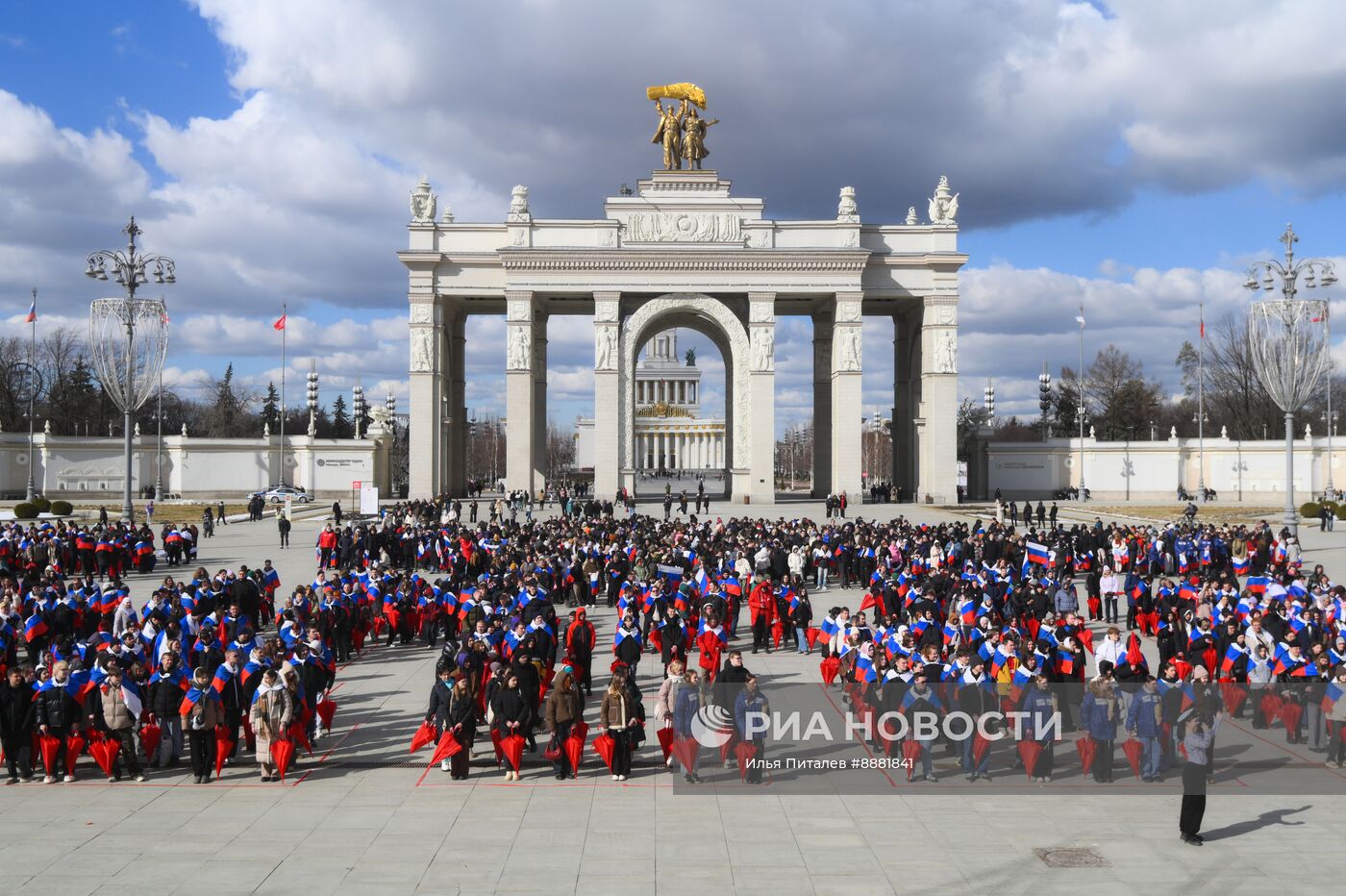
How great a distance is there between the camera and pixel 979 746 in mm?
10477

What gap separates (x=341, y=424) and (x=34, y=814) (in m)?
91.1

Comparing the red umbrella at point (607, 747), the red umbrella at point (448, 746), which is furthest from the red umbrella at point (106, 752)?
the red umbrella at point (607, 747)

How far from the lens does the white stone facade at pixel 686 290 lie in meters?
49.7

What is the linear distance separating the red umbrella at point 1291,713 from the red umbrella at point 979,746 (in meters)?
3.95

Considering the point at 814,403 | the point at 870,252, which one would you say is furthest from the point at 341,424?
the point at 870,252

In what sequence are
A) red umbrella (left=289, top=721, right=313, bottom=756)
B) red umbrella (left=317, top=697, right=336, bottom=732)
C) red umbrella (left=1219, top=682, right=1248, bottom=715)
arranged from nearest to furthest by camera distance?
red umbrella (left=289, top=721, right=313, bottom=756) → red umbrella (left=317, top=697, right=336, bottom=732) → red umbrella (left=1219, top=682, right=1248, bottom=715)

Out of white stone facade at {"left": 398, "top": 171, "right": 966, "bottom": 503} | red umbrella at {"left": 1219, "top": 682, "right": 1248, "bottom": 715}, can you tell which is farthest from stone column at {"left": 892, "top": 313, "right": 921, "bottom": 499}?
red umbrella at {"left": 1219, "top": 682, "right": 1248, "bottom": 715}

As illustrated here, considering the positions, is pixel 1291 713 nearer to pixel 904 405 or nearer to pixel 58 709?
pixel 58 709

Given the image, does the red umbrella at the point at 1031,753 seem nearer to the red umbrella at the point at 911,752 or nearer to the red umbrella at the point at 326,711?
the red umbrella at the point at 911,752

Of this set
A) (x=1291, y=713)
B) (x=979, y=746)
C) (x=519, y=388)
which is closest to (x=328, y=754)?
(x=979, y=746)

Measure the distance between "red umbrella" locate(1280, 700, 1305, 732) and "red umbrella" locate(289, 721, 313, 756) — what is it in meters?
10.8

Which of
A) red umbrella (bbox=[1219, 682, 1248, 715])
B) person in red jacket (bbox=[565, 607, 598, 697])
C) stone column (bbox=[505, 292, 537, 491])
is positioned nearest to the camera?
red umbrella (bbox=[1219, 682, 1248, 715])

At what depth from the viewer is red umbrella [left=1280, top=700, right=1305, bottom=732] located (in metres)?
11.7

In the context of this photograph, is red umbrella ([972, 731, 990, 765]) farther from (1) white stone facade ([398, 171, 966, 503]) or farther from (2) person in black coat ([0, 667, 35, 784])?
(1) white stone facade ([398, 171, 966, 503])
